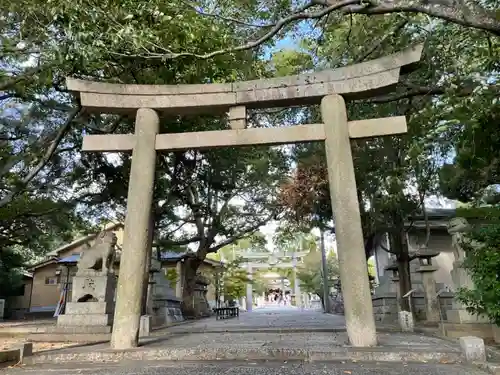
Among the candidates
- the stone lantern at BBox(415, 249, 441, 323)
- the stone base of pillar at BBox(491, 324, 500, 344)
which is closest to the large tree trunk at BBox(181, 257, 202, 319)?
the stone lantern at BBox(415, 249, 441, 323)

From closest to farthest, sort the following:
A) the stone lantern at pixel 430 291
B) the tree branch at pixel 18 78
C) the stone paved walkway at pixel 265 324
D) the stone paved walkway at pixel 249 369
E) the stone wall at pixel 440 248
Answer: the stone paved walkway at pixel 249 369, the tree branch at pixel 18 78, the stone paved walkway at pixel 265 324, the stone lantern at pixel 430 291, the stone wall at pixel 440 248

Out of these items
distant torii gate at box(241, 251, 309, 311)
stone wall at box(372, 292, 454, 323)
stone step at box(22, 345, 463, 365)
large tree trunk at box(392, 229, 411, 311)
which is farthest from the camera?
distant torii gate at box(241, 251, 309, 311)

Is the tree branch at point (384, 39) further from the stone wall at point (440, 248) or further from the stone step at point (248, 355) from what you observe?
the stone wall at point (440, 248)

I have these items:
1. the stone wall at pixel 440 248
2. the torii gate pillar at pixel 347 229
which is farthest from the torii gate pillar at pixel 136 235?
the stone wall at pixel 440 248

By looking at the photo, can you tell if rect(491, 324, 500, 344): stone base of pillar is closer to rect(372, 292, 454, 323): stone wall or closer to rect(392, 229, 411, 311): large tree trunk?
rect(392, 229, 411, 311): large tree trunk

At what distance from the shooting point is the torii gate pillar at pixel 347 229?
Result: 6.01 m

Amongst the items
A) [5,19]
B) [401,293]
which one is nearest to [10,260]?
[5,19]

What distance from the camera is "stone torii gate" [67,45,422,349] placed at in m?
6.29

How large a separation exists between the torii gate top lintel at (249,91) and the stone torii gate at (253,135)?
0.06 feet

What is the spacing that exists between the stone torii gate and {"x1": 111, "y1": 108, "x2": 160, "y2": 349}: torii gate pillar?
2 centimetres

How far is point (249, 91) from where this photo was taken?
7312 millimetres

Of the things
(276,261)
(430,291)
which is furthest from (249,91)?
(276,261)

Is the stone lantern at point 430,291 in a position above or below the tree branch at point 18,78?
below

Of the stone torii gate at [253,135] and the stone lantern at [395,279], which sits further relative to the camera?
the stone lantern at [395,279]
